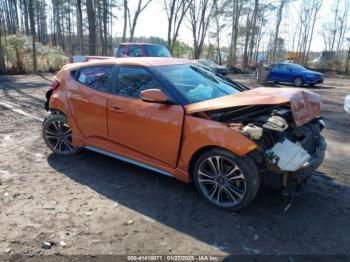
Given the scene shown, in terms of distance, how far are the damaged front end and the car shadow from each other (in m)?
0.38

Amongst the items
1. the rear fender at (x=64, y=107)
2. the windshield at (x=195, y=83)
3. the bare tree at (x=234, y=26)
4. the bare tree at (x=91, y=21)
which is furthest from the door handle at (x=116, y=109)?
the bare tree at (x=234, y=26)

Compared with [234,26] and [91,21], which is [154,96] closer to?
[91,21]

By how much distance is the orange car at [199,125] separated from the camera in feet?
11.2

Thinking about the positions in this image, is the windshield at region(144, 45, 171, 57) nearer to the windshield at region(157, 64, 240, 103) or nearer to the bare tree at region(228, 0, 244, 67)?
the windshield at region(157, 64, 240, 103)

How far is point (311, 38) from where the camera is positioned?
42688mm

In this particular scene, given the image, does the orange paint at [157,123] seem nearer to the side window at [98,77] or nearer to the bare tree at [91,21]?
the side window at [98,77]

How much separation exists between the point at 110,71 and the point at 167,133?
1418mm

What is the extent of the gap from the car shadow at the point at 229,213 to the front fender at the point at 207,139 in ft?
1.69

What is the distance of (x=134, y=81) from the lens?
430 centimetres

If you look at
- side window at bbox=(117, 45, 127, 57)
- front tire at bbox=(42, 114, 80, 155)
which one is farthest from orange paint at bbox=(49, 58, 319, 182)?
side window at bbox=(117, 45, 127, 57)

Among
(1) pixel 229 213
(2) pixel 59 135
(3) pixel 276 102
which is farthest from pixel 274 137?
(2) pixel 59 135

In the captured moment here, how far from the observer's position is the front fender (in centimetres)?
334

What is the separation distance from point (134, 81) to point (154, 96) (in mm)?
680

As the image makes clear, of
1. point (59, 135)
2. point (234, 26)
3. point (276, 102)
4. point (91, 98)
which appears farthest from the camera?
point (234, 26)
